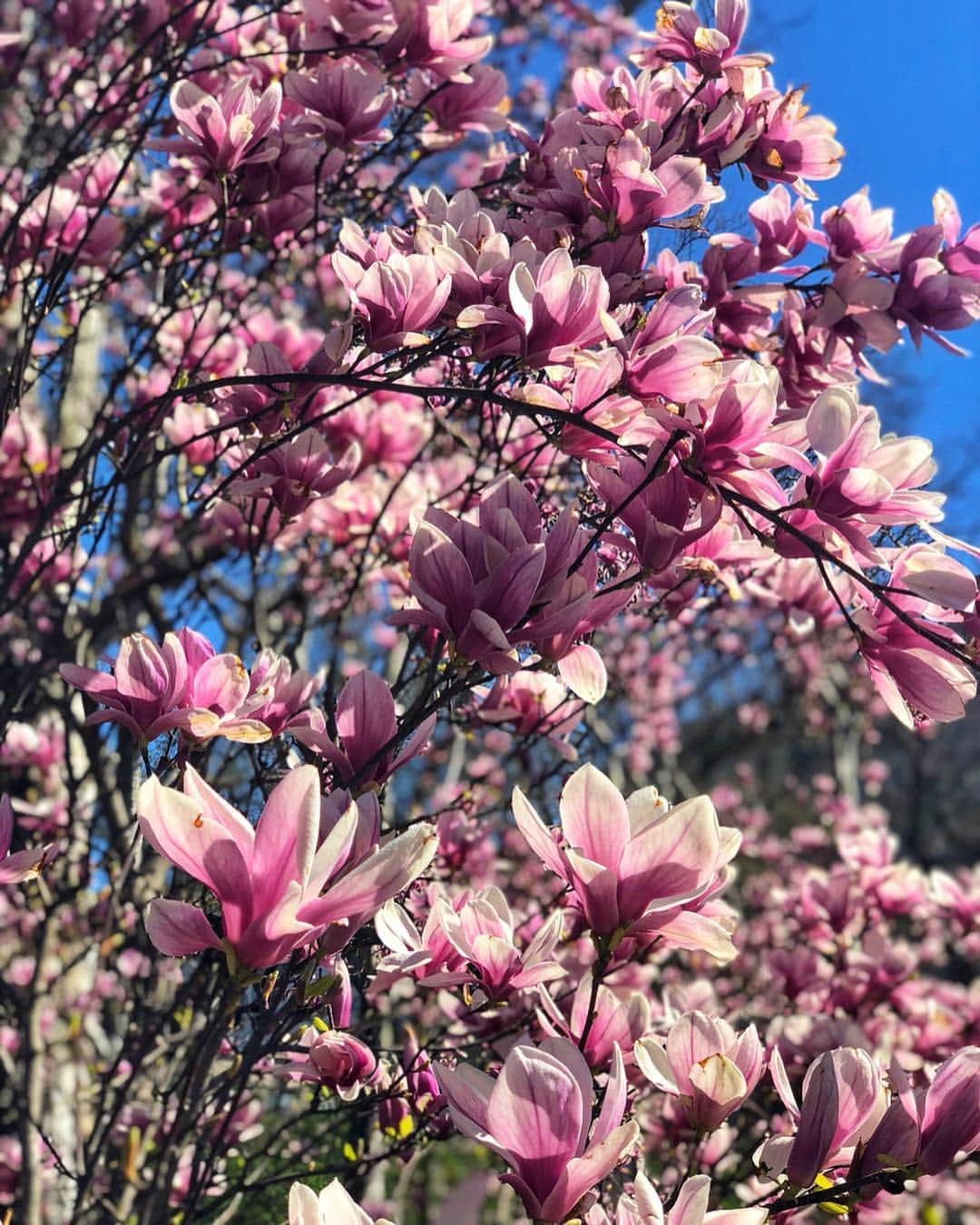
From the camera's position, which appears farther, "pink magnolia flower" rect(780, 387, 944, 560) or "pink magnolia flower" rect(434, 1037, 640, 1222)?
"pink magnolia flower" rect(780, 387, 944, 560)

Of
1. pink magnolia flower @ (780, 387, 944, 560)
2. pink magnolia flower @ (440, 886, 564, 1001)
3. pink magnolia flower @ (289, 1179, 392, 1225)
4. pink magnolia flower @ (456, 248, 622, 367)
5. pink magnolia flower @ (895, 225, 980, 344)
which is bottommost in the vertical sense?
pink magnolia flower @ (289, 1179, 392, 1225)

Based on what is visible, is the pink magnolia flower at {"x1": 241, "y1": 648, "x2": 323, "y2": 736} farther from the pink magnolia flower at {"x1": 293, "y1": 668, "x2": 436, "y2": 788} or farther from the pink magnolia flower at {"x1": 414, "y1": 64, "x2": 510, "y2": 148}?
the pink magnolia flower at {"x1": 414, "y1": 64, "x2": 510, "y2": 148}

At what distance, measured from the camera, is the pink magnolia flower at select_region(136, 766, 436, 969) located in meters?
0.88

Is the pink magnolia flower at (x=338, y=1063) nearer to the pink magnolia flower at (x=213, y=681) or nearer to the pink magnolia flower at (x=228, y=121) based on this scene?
the pink magnolia flower at (x=213, y=681)

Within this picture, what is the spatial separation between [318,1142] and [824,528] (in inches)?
56.0

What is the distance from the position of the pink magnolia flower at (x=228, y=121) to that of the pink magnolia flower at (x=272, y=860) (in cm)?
113

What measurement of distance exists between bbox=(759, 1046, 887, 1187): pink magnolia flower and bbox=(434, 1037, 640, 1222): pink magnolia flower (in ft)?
0.89

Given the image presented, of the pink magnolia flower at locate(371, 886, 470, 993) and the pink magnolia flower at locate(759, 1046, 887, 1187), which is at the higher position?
the pink magnolia flower at locate(371, 886, 470, 993)

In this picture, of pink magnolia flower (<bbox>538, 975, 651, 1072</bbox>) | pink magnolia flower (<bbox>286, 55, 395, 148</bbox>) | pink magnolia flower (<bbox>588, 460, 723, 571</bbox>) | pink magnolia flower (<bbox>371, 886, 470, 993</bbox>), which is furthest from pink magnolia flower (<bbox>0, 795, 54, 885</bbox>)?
pink magnolia flower (<bbox>286, 55, 395, 148</bbox>)

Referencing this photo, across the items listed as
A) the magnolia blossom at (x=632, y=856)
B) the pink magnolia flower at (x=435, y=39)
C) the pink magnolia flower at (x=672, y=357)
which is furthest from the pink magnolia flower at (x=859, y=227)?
the magnolia blossom at (x=632, y=856)

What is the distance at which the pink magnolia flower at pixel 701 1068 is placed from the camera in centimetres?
110

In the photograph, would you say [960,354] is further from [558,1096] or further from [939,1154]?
[558,1096]

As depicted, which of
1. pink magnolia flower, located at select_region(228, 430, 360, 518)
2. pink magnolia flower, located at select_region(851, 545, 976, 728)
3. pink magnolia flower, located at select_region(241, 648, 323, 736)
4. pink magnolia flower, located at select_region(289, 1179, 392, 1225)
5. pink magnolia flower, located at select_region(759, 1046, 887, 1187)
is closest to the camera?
pink magnolia flower, located at select_region(289, 1179, 392, 1225)

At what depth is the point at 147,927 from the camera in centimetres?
97
